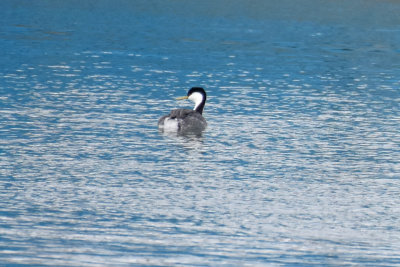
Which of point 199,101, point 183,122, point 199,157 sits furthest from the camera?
point 199,101

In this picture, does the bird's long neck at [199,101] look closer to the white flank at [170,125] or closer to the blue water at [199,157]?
the blue water at [199,157]

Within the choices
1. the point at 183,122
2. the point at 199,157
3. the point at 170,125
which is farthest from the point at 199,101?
the point at 199,157

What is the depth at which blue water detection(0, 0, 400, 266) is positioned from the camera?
35.4 ft

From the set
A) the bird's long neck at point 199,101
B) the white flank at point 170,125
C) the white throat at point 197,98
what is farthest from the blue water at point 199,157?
the white throat at point 197,98

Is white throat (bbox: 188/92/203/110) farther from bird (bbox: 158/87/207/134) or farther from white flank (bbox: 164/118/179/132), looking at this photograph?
white flank (bbox: 164/118/179/132)

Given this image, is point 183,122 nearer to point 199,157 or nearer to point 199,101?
point 199,101

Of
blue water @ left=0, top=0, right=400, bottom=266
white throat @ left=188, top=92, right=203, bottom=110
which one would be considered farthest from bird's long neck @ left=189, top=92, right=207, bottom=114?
blue water @ left=0, top=0, right=400, bottom=266

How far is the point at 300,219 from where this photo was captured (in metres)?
12.0

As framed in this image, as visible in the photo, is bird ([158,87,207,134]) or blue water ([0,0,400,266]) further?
bird ([158,87,207,134])

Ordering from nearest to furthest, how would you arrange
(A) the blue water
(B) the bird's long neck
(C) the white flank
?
(A) the blue water, (C) the white flank, (B) the bird's long neck

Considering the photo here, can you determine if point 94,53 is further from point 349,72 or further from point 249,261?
point 249,261

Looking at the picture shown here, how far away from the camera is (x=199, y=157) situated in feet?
52.5

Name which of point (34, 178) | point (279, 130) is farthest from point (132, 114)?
point (34, 178)

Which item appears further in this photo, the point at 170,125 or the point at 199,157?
the point at 170,125
